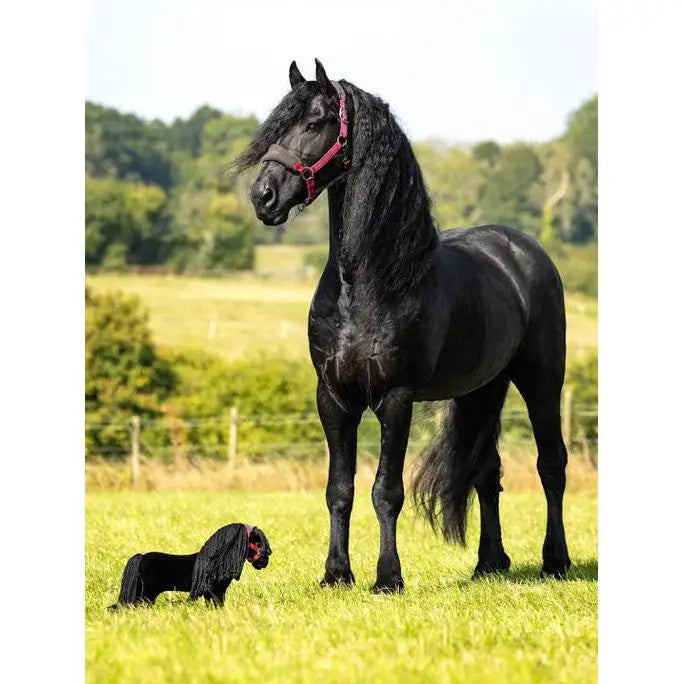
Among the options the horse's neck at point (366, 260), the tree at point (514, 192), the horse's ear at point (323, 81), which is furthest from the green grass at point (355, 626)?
the tree at point (514, 192)

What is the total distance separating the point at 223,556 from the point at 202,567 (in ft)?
0.46

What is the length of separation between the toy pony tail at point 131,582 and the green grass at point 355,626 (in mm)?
119

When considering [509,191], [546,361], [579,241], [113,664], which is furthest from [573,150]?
[113,664]

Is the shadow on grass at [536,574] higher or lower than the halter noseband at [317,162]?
lower

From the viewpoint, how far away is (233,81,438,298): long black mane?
6.95m

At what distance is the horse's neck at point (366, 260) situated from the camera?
7137 mm

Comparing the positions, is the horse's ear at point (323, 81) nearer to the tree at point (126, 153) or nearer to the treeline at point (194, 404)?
the treeline at point (194, 404)

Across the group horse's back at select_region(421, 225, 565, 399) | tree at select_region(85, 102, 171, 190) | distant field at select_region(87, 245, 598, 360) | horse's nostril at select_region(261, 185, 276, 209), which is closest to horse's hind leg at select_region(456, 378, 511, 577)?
horse's back at select_region(421, 225, 565, 399)

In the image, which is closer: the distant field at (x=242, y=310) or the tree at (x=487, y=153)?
the distant field at (x=242, y=310)

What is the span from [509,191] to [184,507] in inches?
1562

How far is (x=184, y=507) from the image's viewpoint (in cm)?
1316

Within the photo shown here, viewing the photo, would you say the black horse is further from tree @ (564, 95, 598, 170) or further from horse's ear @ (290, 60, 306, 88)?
tree @ (564, 95, 598, 170)

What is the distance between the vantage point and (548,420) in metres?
8.95

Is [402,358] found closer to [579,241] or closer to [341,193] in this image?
[341,193]
